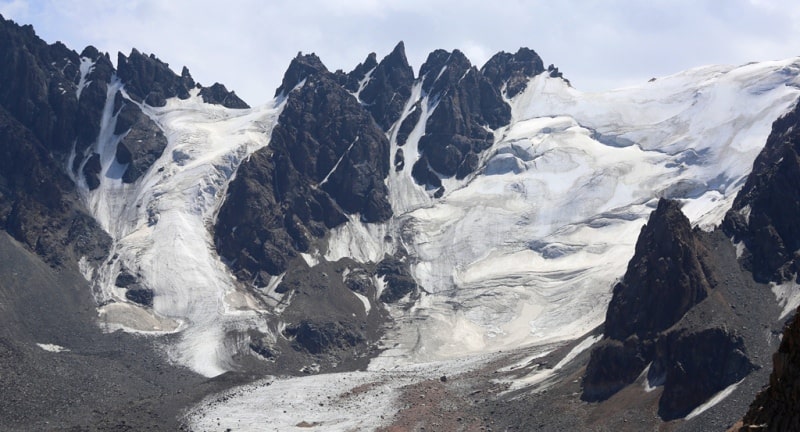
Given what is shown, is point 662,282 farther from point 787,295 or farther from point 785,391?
point 785,391

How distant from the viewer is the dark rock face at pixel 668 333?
126 metres

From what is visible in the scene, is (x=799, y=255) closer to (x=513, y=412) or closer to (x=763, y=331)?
(x=763, y=331)

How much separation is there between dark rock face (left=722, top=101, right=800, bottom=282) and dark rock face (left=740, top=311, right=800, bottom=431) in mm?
106363

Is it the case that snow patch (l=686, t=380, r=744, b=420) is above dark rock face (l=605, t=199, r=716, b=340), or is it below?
below

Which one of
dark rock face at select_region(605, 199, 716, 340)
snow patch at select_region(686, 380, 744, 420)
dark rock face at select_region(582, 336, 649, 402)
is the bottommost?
snow patch at select_region(686, 380, 744, 420)

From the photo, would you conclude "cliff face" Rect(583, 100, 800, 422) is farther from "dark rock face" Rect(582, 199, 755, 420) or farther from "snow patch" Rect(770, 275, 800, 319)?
"snow patch" Rect(770, 275, 800, 319)

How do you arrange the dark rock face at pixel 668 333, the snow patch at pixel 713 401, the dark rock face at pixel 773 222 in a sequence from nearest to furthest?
1. the snow patch at pixel 713 401
2. the dark rock face at pixel 668 333
3. the dark rock face at pixel 773 222

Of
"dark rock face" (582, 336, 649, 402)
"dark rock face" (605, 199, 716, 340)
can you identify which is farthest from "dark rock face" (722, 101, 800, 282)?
"dark rock face" (582, 336, 649, 402)

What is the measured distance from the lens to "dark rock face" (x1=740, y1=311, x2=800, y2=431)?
156ft

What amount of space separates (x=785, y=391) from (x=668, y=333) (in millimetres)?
91269

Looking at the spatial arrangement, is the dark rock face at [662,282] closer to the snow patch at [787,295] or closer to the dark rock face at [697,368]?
the snow patch at [787,295]

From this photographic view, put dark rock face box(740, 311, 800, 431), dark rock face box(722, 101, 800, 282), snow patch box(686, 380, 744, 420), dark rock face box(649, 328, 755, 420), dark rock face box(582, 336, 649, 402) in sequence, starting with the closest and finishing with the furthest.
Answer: dark rock face box(740, 311, 800, 431)
snow patch box(686, 380, 744, 420)
dark rock face box(649, 328, 755, 420)
dark rock face box(582, 336, 649, 402)
dark rock face box(722, 101, 800, 282)

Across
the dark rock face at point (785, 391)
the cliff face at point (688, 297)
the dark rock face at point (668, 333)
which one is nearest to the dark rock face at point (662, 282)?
the dark rock face at point (668, 333)

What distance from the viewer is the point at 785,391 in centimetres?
4881
